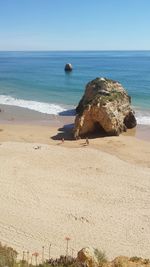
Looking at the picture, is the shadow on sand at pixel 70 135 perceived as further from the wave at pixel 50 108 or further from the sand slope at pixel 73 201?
the wave at pixel 50 108

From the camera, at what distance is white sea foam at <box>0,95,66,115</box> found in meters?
37.5

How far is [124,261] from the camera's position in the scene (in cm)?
966

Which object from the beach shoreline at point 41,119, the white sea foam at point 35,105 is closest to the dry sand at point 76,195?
the beach shoreline at point 41,119

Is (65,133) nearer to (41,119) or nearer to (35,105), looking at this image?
(41,119)

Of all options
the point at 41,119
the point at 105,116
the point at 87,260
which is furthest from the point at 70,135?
the point at 87,260

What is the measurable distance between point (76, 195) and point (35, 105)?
23.0 m

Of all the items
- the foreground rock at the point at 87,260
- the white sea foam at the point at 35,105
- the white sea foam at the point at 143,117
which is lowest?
the white sea foam at the point at 35,105

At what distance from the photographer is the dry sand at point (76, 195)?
551 inches

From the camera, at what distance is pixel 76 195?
17859 millimetres

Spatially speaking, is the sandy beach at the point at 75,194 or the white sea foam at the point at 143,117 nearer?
the sandy beach at the point at 75,194

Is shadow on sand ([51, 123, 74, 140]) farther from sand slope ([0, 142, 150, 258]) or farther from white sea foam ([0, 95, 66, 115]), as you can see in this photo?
white sea foam ([0, 95, 66, 115])

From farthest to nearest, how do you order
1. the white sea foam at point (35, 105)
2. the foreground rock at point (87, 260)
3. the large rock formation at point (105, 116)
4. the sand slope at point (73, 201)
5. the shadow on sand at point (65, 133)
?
the white sea foam at point (35, 105) → the large rock formation at point (105, 116) → the shadow on sand at point (65, 133) → the sand slope at point (73, 201) → the foreground rock at point (87, 260)

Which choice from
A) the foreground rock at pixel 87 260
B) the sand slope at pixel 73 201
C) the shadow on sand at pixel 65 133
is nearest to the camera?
the foreground rock at pixel 87 260

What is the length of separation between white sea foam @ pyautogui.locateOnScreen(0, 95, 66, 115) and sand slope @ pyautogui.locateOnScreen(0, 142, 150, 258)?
44.2ft
